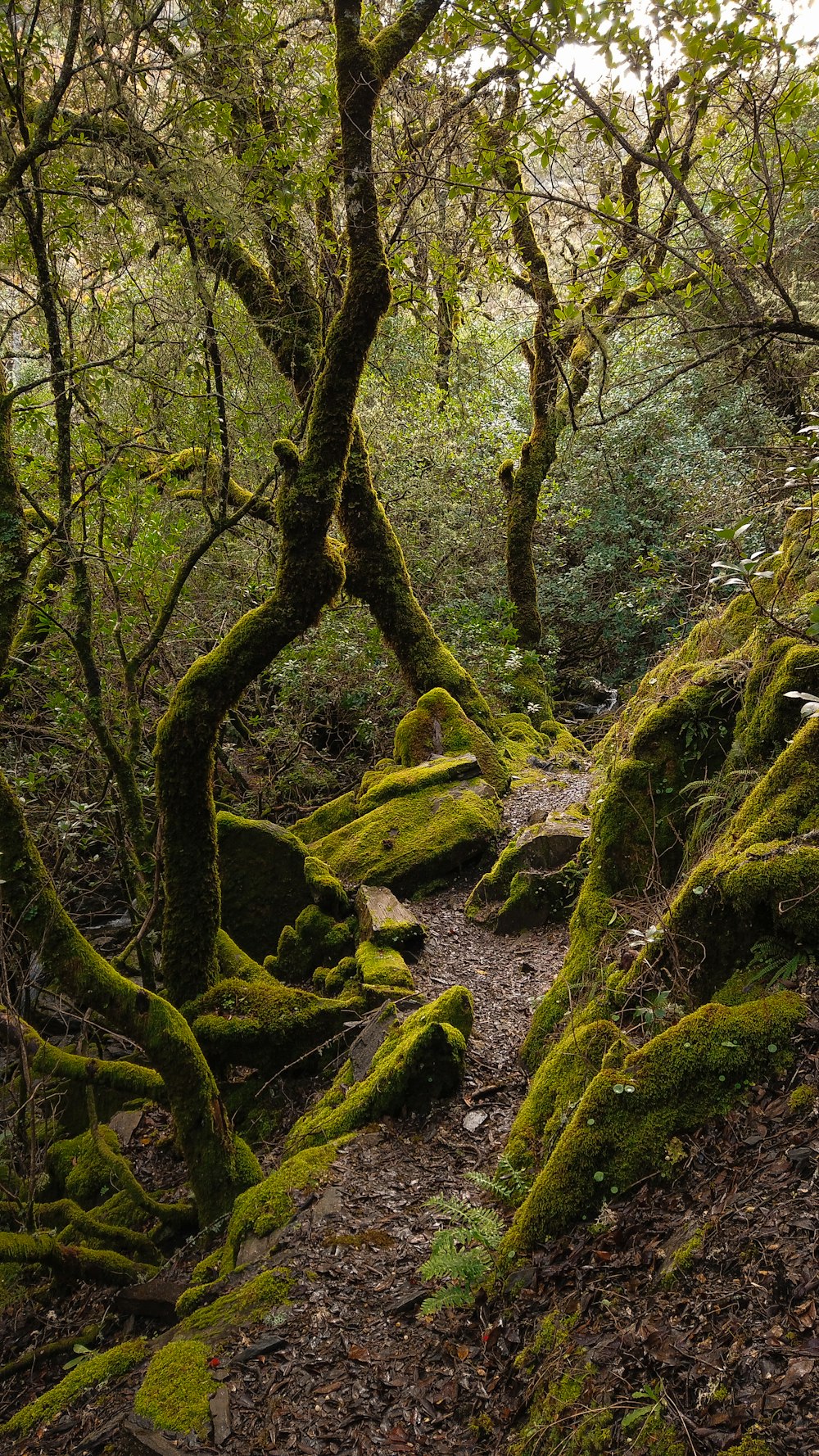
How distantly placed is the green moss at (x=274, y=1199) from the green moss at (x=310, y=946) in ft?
9.36

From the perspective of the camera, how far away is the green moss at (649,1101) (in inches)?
113

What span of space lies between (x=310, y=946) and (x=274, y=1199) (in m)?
3.34

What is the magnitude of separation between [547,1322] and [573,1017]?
1702 millimetres

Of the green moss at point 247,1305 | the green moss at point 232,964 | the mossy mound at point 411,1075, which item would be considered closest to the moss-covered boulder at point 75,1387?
the green moss at point 247,1305

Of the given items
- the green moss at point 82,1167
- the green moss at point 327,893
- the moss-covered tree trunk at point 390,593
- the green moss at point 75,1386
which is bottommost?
the green moss at point 82,1167

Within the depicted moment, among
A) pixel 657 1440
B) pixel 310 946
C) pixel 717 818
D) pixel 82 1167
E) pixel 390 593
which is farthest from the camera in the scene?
pixel 390 593

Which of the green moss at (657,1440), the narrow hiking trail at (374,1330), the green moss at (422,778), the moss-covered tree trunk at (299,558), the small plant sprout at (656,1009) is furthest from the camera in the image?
the green moss at (422,778)

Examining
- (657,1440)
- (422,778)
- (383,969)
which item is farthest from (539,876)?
(657,1440)

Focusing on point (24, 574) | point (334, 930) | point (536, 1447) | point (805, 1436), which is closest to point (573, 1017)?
point (536, 1447)

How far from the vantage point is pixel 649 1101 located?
3062 mm

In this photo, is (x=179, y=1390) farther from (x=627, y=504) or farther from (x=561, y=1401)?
(x=627, y=504)

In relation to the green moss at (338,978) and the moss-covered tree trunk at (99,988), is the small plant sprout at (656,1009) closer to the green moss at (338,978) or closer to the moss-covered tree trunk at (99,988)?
the moss-covered tree trunk at (99,988)

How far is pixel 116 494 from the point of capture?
7160mm

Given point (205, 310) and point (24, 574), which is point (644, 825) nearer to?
point (24, 574)
